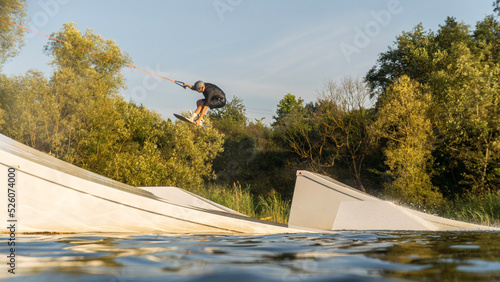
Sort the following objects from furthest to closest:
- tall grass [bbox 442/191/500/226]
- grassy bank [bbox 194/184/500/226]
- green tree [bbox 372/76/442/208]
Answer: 1. green tree [bbox 372/76/442/208]
2. tall grass [bbox 442/191/500/226]
3. grassy bank [bbox 194/184/500/226]

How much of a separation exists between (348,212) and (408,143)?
12.4 m

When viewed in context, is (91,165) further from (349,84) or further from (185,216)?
(185,216)

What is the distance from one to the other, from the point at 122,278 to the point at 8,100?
74.5 feet

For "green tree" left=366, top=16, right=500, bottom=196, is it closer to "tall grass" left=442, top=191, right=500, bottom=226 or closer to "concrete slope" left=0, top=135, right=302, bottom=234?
"tall grass" left=442, top=191, right=500, bottom=226

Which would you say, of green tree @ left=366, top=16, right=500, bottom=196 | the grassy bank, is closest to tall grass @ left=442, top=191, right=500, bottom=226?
the grassy bank

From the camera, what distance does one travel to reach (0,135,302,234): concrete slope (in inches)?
165

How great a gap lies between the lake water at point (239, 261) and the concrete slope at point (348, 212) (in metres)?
2.33

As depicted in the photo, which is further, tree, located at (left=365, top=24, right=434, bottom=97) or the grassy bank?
tree, located at (left=365, top=24, right=434, bottom=97)

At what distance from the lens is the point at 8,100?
20.7 m

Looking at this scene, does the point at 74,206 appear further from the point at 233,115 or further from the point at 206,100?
the point at 233,115

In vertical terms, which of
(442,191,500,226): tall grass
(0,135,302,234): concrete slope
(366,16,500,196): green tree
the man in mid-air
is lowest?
(0,135,302,234): concrete slope

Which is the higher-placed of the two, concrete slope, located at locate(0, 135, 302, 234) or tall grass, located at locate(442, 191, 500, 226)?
tall grass, located at locate(442, 191, 500, 226)

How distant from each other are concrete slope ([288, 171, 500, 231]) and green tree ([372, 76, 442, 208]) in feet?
33.9

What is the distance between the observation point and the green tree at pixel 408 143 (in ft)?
52.7
